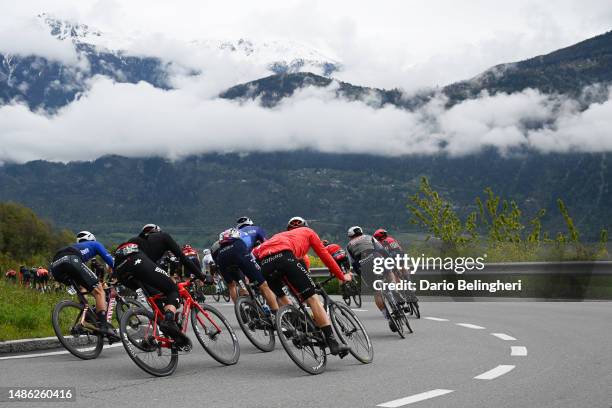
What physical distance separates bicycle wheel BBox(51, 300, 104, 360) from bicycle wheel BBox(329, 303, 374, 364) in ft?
10.6

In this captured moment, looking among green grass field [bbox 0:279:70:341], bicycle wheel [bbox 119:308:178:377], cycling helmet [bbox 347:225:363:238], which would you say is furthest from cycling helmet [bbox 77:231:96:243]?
cycling helmet [bbox 347:225:363:238]

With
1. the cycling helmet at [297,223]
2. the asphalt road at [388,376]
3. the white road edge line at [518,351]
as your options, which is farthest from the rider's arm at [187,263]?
the white road edge line at [518,351]

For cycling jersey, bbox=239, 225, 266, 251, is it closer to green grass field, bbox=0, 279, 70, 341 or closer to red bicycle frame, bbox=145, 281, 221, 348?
green grass field, bbox=0, 279, 70, 341

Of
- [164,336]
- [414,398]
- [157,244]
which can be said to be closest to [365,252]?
[157,244]

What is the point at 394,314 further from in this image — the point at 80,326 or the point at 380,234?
the point at 80,326

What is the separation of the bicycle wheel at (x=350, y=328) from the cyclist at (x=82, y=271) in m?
3.14

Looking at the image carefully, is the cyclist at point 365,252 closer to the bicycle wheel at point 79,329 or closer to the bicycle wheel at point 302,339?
the bicycle wheel at point 302,339

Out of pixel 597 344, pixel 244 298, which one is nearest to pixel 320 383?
pixel 244 298

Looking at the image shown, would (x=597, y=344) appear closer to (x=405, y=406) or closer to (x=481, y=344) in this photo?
(x=481, y=344)

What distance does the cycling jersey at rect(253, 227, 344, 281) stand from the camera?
9.05m

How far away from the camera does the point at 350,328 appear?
9.40 meters

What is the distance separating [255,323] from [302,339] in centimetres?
234

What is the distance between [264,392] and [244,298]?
3617mm

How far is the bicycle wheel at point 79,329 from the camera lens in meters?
10.4
